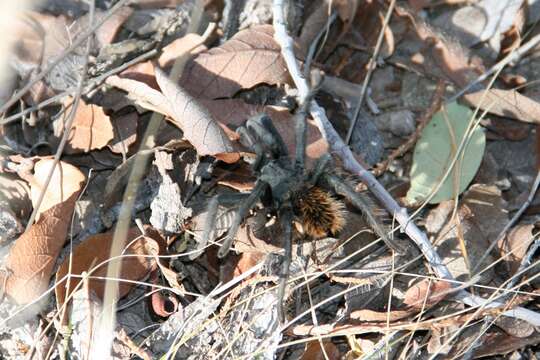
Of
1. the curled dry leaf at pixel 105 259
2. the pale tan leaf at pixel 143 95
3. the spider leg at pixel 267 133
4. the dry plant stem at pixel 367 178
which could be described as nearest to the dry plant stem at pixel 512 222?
the dry plant stem at pixel 367 178

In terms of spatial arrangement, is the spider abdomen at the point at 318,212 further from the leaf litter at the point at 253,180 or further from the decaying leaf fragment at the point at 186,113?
the decaying leaf fragment at the point at 186,113

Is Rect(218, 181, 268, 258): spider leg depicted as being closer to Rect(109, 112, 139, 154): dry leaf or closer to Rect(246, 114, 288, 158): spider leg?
Rect(246, 114, 288, 158): spider leg

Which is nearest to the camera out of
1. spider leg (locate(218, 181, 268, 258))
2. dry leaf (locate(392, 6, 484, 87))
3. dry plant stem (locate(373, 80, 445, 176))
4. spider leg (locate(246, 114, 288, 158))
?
spider leg (locate(218, 181, 268, 258))

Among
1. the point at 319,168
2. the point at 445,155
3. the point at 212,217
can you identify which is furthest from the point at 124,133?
the point at 445,155

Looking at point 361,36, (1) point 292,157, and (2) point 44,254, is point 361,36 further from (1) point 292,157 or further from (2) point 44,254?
(2) point 44,254

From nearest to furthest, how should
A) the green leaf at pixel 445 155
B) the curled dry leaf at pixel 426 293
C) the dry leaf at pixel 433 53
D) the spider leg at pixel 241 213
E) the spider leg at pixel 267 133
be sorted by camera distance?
the spider leg at pixel 241 213, the curled dry leaf at pixel 426 293, the spider leg at pixel 267 133, the green leaf at pixel 445 155, the dry leaf at pixel 433 53

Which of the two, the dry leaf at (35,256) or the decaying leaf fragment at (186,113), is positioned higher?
the decaying leaf fragment at (186,113)

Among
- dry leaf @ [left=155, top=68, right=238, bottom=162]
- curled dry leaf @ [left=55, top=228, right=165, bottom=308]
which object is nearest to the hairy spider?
dry leaf @ [left=155, top=68, right=238, bottom=162]
